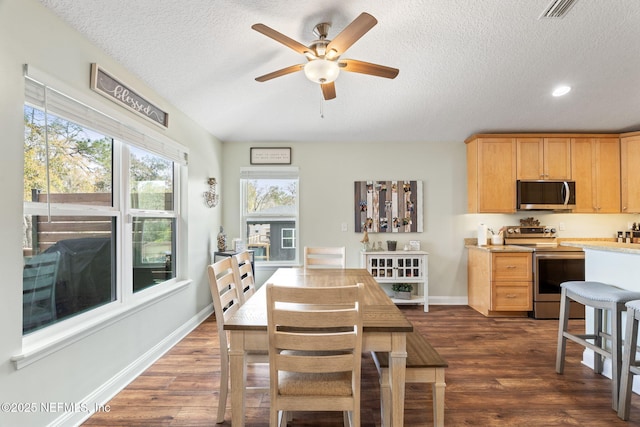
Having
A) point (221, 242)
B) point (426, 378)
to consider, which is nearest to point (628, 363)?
point (426, 378)

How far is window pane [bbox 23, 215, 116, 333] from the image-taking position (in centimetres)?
172

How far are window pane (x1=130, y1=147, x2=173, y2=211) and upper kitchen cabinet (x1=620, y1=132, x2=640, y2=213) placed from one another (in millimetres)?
5496

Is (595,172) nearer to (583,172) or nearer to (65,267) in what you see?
(583,172)

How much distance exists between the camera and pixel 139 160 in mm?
2734

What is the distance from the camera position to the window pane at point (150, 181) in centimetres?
268

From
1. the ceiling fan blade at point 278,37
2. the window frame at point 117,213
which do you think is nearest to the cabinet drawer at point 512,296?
the ceiling fan blade at point 278,37

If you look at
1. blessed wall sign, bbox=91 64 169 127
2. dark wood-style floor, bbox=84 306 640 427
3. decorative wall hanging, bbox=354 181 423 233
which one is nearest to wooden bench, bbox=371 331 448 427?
dark wood-style floor, bbox=84 306 640 427

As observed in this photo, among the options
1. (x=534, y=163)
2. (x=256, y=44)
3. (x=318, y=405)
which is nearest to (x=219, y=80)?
(x=256, y=44)

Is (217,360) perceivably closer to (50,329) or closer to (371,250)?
(50,329)

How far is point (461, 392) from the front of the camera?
2.25m

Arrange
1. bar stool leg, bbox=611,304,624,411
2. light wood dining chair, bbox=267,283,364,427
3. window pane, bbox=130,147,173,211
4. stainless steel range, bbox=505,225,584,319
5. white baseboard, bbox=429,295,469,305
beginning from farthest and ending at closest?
white baseboard, bbox=429,295,469,305, stainless steel range, bbox=505,225,584,319, window pane, bbox=130,147,173,211, bar stool leg, bbox=611,304,624,411, light wood dining chair, bbox=267,283,364,427

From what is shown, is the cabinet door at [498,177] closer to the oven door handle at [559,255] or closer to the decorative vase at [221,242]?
the oven door handle at [559,255]

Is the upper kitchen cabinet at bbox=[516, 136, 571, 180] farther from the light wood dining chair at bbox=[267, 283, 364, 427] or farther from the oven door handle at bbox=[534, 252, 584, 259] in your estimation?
the light wood dining chair at bbox=[267, 283, 364, 427]

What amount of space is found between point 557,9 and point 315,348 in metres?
2.65
